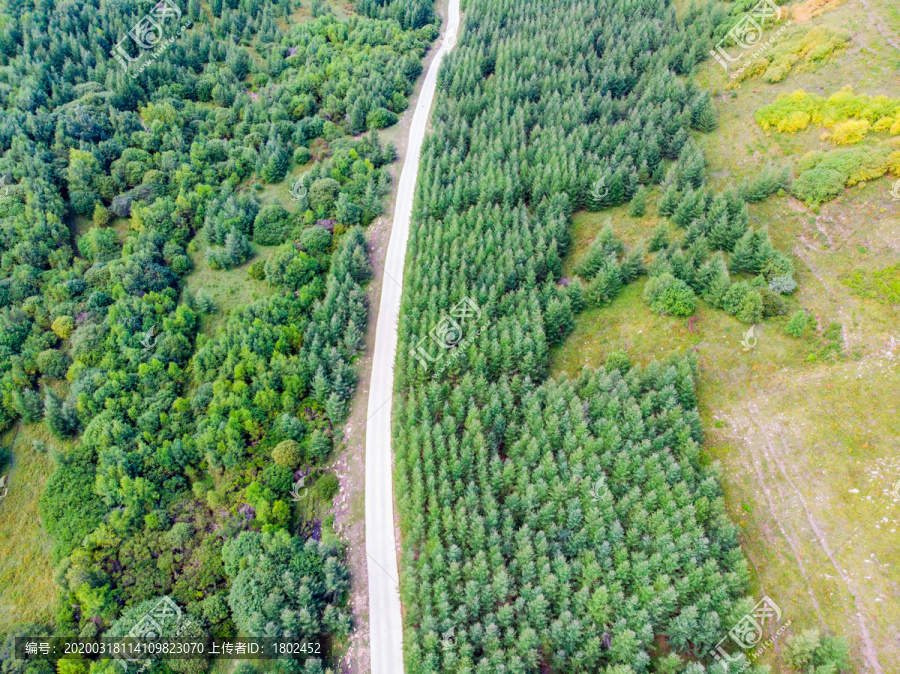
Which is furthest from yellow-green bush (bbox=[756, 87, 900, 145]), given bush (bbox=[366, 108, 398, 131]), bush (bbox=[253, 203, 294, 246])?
bush (bbox=[253, 203, 294, 246])

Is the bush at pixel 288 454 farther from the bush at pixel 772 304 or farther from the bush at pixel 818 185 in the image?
the bush at pixel 818 185

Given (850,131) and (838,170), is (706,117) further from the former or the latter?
(838,170)

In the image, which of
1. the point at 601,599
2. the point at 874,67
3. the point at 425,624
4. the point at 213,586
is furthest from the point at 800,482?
the point at 874,67

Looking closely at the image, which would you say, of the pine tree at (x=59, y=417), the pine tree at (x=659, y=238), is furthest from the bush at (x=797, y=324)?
the pine tree at (x=59, y=417)

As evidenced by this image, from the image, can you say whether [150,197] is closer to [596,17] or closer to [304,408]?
[304,408]

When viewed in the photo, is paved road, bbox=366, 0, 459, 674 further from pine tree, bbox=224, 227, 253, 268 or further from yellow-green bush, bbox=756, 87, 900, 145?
yellow-green bush, bbox=756, 87, 900, 145

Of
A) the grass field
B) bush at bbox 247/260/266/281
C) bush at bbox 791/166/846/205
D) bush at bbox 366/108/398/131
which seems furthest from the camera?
bush at bbox 366/108/398/131

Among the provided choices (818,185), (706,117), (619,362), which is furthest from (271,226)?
(818,185)

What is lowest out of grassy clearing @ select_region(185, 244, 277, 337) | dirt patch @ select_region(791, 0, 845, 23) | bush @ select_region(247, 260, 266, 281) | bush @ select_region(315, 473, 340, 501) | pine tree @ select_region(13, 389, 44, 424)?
pine tree @ select_region(13, 389, 44, 424)
